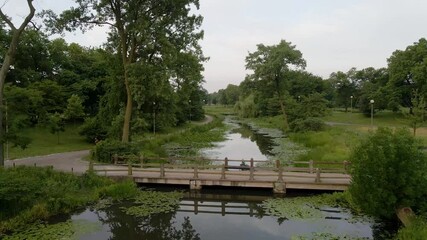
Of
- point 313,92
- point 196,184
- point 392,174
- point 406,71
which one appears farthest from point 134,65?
point 406,71

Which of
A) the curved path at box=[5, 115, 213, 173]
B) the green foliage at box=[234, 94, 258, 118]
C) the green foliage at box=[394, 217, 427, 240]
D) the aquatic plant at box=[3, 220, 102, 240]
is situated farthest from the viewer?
the green foliage at box=[234, 94, 258, 118]

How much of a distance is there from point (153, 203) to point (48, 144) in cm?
2266

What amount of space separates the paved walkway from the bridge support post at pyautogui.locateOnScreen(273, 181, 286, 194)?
39.7ft

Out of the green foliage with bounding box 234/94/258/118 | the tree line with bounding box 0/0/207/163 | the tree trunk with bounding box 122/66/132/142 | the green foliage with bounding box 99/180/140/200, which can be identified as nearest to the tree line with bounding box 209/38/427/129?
the green foliage with bounding box 234/94/258/118

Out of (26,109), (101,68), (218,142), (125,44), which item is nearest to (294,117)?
(218,142)

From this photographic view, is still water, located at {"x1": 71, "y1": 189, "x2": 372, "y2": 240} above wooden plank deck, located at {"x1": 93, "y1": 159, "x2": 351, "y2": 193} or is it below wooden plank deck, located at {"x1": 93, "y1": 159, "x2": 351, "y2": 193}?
below

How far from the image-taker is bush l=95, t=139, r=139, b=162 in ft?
84.0

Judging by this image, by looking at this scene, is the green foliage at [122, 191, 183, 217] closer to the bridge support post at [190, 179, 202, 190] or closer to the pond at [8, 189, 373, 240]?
the pond at [8, 189, 373, 240]

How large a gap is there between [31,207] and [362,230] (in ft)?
47.5

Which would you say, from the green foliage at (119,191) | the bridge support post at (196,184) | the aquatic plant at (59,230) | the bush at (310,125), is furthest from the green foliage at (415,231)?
the bush at (310,125)

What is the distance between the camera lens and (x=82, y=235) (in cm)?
1407

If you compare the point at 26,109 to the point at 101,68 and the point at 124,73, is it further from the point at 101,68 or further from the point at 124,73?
the point at 101,68

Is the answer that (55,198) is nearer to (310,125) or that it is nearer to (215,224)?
(215,224)

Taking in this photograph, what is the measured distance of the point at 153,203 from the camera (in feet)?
60.2
